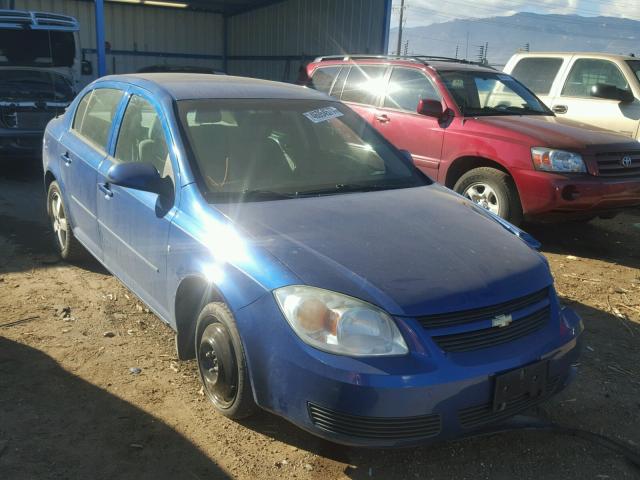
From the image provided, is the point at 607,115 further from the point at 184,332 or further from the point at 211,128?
the point at 184,332

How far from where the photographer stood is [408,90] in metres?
6.73

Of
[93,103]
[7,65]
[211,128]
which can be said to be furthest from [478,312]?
[7,65]

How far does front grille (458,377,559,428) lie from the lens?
7.70 feet

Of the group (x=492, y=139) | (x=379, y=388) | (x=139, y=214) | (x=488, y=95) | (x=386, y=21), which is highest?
(x=386, y=21)

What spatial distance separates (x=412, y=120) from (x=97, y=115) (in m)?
3.42

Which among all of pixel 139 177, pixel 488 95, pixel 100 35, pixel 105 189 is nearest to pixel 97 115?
pixel 105 189

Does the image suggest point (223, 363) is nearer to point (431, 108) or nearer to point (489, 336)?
point (489, 336)

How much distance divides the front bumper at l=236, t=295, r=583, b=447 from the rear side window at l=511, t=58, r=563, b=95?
707 centimetres

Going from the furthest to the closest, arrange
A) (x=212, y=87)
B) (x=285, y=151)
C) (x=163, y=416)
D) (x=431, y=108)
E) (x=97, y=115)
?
1. (x=431, y=108)
2. (x=97, y=115)
3. (x=212, y=87)
4. (x=285, y=151)
5. (x=163, y=416)

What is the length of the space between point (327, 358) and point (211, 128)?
1635 millimetres

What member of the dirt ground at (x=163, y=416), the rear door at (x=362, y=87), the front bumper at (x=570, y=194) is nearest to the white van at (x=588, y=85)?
the front bumper at (x=570, y=194)

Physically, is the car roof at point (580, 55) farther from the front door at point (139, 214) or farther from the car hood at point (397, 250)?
the front door at point (139, 214)

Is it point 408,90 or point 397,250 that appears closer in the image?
point 397,250

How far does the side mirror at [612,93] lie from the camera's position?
7.61 m
